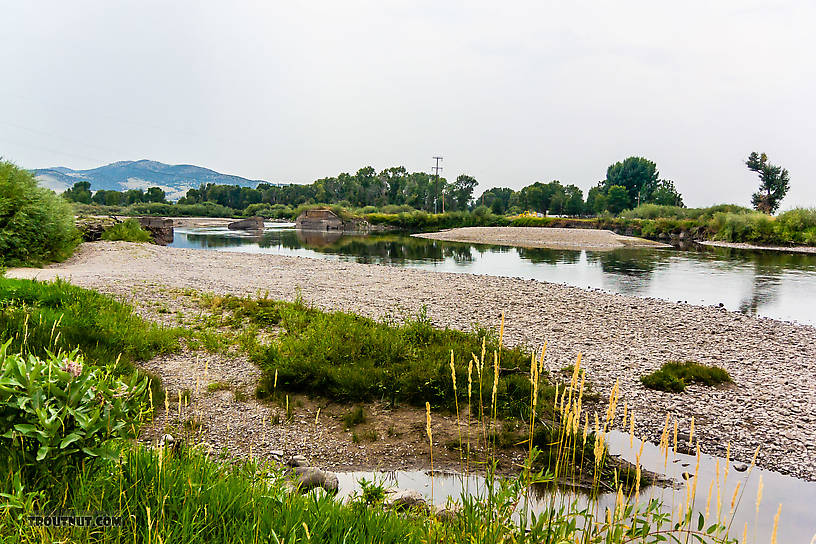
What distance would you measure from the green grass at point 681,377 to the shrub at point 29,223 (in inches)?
800

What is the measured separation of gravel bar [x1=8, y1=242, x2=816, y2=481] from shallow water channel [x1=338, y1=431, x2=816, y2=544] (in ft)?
1.50

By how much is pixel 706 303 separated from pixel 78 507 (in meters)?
20.1

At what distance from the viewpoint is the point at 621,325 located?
1286 centimetres

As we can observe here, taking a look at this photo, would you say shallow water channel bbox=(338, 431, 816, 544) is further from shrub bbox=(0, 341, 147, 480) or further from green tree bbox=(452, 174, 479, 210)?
green tree bbox=(452, 174, 479, 210)

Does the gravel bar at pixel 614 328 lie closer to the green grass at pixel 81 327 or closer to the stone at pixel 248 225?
the green grass at pixel 81 327

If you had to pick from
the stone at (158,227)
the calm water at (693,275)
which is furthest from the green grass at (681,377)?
the stone at (158,227)

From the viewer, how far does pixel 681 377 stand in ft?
27.7

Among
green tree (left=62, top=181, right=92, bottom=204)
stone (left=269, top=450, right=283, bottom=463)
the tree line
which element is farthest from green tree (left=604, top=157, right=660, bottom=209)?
green tree (left=62, top=181, right=92, bottom=204)

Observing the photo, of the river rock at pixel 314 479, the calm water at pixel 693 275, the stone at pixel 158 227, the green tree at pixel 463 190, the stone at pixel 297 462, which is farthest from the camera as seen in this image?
the green tree at pixel 463 190

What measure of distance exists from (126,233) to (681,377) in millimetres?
32262

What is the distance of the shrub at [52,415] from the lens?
8.89 ft

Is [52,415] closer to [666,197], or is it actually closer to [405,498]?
[405,498]

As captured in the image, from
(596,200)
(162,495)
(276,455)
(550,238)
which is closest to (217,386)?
(276,455)

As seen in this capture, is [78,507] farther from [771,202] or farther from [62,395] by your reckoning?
[771,202]
